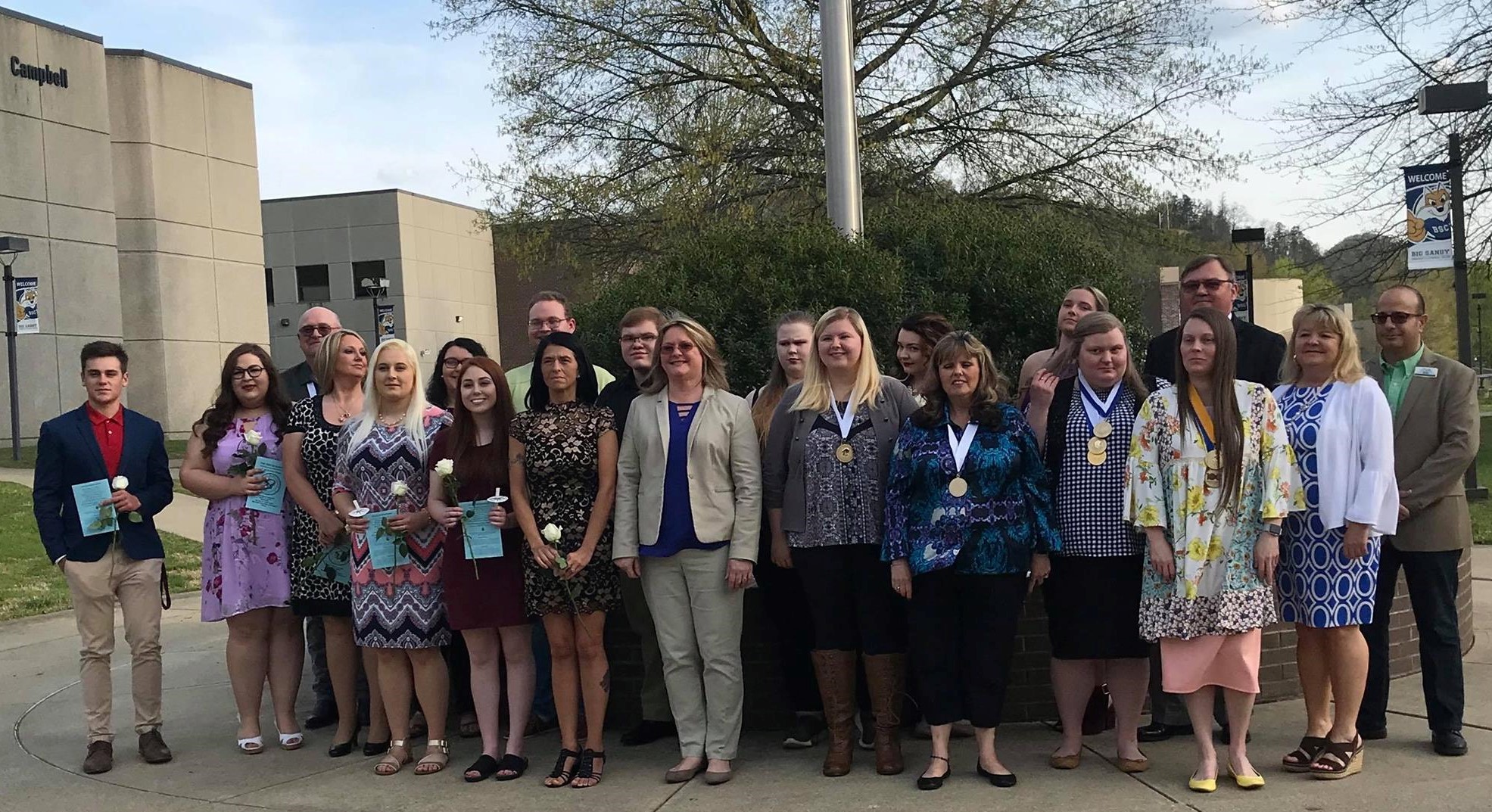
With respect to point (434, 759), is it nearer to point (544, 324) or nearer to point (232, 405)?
point (232, 405)

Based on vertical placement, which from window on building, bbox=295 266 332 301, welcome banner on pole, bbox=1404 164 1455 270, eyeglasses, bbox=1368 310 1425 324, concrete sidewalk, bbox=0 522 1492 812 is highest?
window on building, bbox=295 266 332 301

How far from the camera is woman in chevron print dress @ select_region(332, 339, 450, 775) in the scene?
5656 mm

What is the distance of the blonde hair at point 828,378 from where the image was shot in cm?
532

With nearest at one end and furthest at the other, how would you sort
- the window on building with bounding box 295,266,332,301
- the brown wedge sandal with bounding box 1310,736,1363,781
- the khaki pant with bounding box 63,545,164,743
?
the brown wedge sandal with bounding box 1310,736,1363,781
the khaki pant with bounding box 63,545,164,743
the window on building with bounding box 295,266,332,301

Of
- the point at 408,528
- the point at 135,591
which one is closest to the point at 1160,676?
the point at 408,528

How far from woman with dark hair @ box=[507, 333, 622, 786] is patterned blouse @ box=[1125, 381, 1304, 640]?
6.98 feet

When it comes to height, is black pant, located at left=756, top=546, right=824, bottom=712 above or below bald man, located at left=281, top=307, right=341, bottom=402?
below

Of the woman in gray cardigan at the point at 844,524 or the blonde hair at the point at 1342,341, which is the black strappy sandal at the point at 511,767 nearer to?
the woman in gray cardigan at the point at 844,524

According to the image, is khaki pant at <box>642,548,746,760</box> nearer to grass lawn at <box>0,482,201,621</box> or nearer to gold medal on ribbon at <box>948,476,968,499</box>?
gold medal on ribbon at <box>948,476,968,499</box>

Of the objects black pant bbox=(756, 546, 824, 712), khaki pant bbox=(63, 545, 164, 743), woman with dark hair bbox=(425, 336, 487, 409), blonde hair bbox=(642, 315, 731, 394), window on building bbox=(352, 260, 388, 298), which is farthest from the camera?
window on building bbox=(352, 260, 388, 298)

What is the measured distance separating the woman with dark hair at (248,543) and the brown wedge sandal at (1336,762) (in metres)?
4.49

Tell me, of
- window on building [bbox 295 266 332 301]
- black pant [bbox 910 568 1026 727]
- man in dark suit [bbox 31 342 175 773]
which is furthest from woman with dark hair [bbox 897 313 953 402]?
window on building [bbox 295 266 332 301]

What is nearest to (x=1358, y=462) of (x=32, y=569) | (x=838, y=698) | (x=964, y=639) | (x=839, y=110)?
(x=964, y=639)

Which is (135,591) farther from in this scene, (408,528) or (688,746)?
(688,746)
